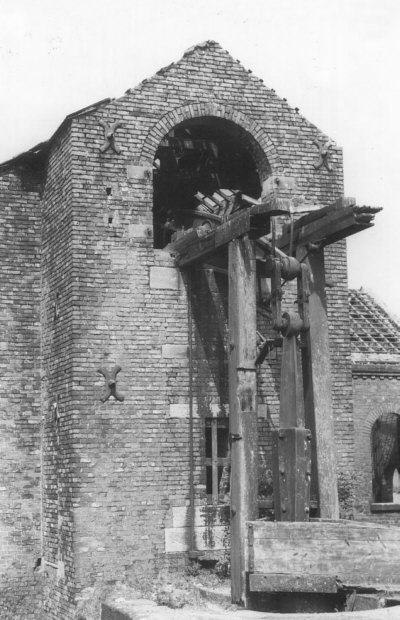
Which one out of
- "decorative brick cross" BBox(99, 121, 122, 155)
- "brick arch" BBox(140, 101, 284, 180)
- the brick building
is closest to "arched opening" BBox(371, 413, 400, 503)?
the brick building

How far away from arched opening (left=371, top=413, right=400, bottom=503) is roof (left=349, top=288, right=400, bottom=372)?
51.4 inches

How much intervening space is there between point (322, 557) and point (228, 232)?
4.36m

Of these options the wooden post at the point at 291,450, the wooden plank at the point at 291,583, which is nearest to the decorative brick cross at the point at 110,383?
the wooden post at the point at 291,450

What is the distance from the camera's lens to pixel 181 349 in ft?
44.4

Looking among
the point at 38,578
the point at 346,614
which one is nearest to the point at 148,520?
the point at 38,578

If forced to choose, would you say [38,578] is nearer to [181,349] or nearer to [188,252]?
[181,349]

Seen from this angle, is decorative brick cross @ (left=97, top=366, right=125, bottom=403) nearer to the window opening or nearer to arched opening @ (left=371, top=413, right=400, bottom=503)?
the window opening

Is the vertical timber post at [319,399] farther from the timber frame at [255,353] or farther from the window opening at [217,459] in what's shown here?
the window opening at [217,459]

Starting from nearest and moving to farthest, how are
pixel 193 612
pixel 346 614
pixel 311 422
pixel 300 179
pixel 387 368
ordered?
pixel 346 614, pixel 193 612, pixel 311 422, pixel 300 179, pixel 387 368

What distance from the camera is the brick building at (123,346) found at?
1295 cm

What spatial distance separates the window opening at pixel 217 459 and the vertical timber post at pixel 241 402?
166 cm

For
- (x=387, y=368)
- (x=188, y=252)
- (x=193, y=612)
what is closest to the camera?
(x=193, y=612)

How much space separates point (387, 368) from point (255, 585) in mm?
7628

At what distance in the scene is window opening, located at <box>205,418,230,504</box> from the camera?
13461 millimetres
